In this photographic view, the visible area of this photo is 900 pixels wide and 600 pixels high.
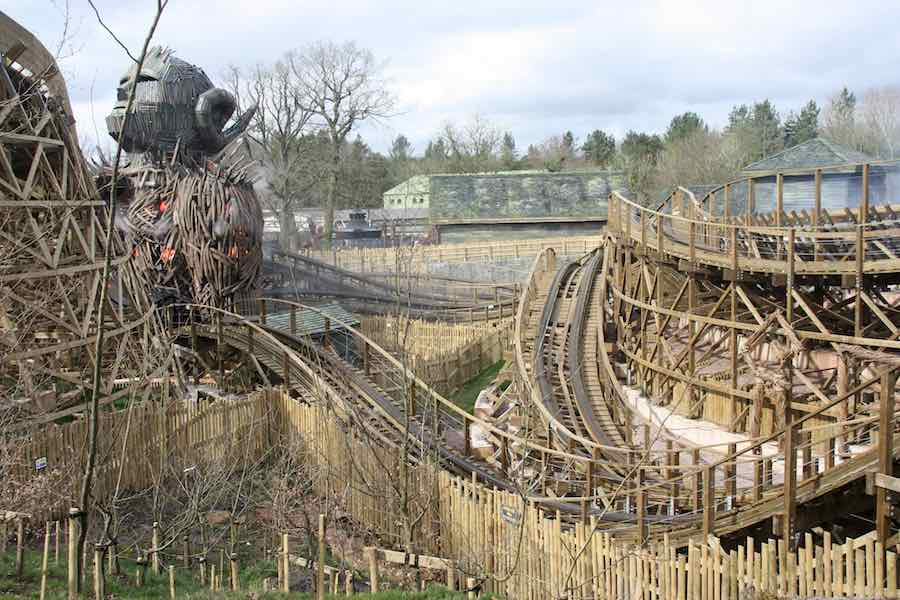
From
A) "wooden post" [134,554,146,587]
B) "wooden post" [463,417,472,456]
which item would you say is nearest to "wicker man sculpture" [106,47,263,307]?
"wooden post" [463,417,472,456]

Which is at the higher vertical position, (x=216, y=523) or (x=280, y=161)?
(x=280, y=161)

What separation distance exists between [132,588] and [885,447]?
7.82 metres

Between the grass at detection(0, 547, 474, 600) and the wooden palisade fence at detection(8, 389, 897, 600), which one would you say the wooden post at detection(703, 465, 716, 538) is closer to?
the wooden palisade fence at detection(8, 389, 897, 600)

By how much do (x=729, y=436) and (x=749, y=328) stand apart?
6.71ft

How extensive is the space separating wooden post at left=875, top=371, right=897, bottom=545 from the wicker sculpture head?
19.6 meters

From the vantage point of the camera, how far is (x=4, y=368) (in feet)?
41.0

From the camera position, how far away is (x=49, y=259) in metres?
13.3

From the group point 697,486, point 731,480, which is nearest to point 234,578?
point 697,486

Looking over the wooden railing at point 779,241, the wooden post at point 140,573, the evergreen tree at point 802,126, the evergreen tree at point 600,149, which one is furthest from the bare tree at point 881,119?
the wooden post at point 140,573

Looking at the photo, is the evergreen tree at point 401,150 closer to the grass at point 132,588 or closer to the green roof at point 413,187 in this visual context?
the green roof at point 413,187

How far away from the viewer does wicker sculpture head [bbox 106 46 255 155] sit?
23.2 meters

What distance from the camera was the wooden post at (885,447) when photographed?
822cm

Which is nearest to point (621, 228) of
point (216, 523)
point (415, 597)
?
point (216, 523)

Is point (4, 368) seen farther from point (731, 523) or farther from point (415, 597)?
point (731, 523)
